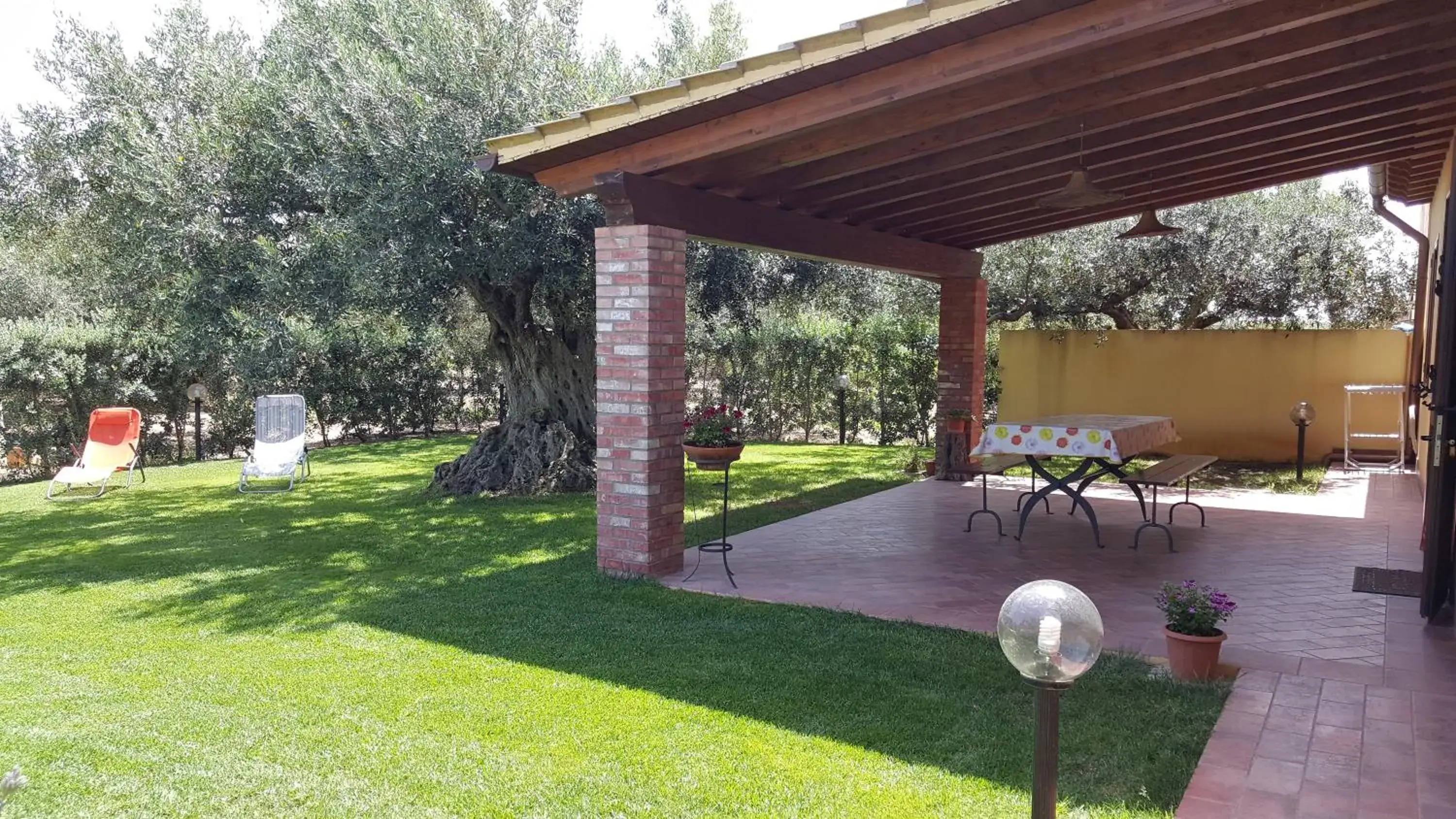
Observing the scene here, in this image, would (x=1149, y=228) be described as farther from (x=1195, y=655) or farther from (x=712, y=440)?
(x=1195, y=655)

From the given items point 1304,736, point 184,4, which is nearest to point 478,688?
point 1304,736

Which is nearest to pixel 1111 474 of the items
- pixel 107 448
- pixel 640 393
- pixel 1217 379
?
pixel 640 393

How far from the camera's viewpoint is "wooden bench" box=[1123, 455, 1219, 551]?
673 centimetres

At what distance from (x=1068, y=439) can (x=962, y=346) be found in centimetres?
383

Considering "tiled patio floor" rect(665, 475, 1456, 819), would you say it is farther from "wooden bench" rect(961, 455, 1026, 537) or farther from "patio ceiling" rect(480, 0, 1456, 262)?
"patio ceiling" rect(480, 0, 1456, 262)

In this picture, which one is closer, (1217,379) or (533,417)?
(533,417)

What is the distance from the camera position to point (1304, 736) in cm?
336

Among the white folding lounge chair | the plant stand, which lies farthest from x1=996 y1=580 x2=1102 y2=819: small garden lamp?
the white folding lounge chair

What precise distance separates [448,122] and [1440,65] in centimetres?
666

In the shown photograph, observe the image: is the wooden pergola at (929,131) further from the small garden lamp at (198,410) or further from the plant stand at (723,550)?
the small garden lamp at (198,410)

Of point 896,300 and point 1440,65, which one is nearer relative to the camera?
point 1440,65

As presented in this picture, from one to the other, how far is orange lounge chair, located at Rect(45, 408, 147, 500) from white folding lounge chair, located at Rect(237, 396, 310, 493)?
1.19 metres

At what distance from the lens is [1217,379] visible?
39.4ft

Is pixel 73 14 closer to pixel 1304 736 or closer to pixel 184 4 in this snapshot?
pixel 184 4
